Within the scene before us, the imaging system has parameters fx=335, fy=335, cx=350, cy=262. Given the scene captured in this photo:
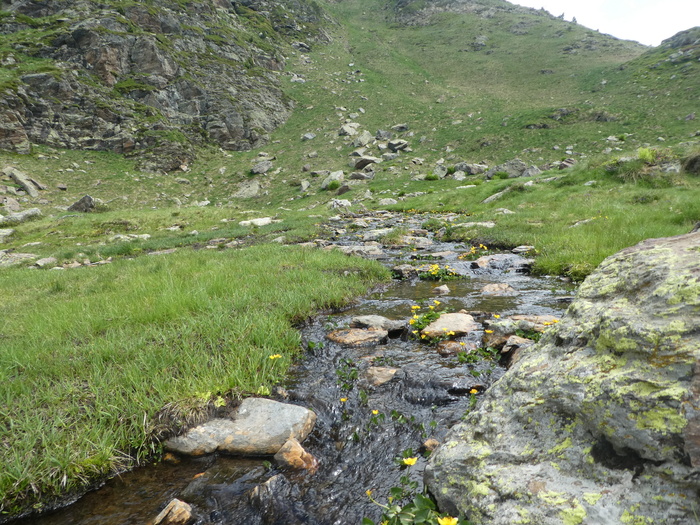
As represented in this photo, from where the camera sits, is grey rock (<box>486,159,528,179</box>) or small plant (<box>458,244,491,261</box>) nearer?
small plant (<box>458,244,491,261</box>)

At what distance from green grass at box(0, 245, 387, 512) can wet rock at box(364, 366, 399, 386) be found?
1.08m

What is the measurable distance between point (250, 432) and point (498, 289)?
5590mm

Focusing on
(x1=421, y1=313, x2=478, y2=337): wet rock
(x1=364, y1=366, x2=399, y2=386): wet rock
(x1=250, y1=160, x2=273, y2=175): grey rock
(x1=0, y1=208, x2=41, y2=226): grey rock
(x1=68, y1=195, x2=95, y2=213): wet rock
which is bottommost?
(x1=0, y1=208, x2=41, y2=226): grey rock

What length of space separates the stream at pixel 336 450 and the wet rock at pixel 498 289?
103 centimetres

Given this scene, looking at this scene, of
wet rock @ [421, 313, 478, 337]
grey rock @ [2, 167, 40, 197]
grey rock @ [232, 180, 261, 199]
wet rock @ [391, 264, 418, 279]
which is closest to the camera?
wet rock @ [421, 313, 478, 337]

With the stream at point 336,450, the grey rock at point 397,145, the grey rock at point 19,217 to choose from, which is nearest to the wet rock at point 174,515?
the stream at point 336,450

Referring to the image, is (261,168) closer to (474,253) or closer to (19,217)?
(19,217)

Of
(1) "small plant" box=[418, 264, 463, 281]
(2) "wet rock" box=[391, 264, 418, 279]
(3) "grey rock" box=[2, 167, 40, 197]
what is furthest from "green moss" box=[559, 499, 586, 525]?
(3) "grey rock" box=[2, 167, 40, 197]

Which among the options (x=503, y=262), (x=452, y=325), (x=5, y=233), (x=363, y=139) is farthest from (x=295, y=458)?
(x=363, y=139)

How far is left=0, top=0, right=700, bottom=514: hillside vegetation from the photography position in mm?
3750

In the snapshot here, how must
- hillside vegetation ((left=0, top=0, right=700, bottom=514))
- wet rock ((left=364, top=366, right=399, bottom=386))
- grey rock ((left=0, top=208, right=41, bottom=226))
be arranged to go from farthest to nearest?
grey rock ((left=0, top=208, right=41, bottom=226)), wet rock ((left=364, top=366, right=399, bottom=386)), hillside vegetation ((left=0, top=0, right=700, bottom=514))

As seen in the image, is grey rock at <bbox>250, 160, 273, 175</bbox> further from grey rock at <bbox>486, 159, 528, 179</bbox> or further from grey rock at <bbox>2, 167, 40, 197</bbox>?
grey rock at <bbox>486, 159, 528, 179</bbox>

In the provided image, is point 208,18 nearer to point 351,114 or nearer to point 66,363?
point 351,114

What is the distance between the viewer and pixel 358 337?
16.6ft
